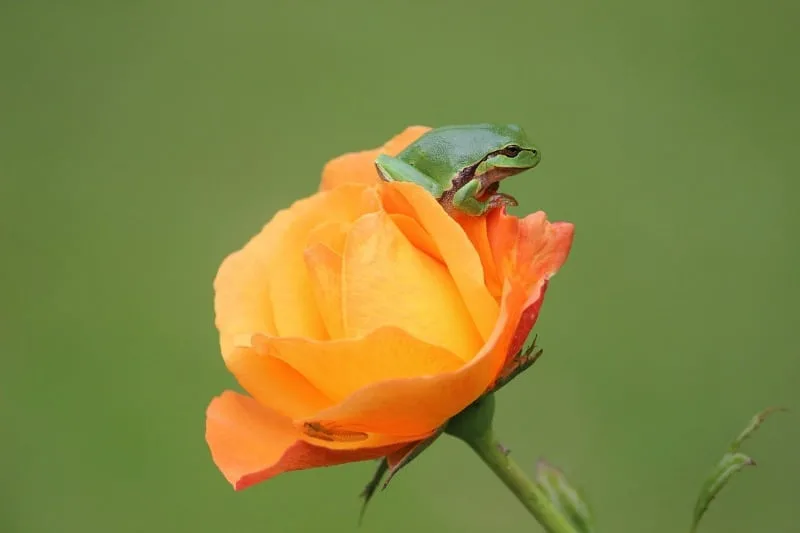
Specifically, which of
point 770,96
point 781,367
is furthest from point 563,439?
point 770,96

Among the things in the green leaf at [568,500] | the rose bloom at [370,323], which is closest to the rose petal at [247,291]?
the rose bloom at [370,323]

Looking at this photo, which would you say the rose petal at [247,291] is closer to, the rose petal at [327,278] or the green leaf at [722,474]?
the rose petal at [327,278]

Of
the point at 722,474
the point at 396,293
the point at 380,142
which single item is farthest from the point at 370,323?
the point at 380,142

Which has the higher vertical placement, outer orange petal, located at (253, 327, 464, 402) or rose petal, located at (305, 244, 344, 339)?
rose petal, located at (305, 244, 344, 339)

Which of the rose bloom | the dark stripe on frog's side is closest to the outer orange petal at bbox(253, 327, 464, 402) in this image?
the rose bloom

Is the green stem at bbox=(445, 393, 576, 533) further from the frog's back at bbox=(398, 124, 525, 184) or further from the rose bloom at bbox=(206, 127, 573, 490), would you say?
the frog's back at bbox=(398, 124, 525, 184)

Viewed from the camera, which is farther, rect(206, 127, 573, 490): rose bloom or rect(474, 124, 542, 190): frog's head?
rect(474, 124, 542, 190): frog's head
